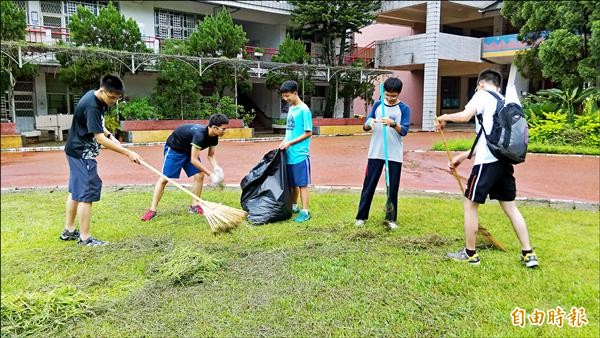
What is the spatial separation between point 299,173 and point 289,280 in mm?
1976

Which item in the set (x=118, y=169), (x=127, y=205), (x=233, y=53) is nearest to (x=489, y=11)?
(x=233, y=53)

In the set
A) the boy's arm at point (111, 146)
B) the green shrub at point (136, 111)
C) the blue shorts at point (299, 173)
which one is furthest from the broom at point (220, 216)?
the green shrub at point (136, 111)

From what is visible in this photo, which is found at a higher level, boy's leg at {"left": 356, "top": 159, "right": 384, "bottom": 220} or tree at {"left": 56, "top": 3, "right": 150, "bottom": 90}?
tree at {"left": 56, "top": 3, "right": 150, "bottom": 90}

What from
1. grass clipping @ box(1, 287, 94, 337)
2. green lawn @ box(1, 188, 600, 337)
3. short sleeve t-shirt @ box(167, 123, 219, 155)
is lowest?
green lawn @ box(1, 188, 600, 337)

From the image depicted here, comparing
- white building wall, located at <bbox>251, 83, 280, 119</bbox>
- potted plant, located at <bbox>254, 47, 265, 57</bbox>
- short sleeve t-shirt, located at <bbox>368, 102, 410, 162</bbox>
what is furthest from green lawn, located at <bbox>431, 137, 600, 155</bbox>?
white building wall, located at <bbox>251, 83, 280, 119</bbox>

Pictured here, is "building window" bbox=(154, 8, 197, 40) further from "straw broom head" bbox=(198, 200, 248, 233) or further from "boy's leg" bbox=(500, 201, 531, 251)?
"boy's leg" bbox=(500, 201, 531, 251)

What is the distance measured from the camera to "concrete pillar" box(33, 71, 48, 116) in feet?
54.4

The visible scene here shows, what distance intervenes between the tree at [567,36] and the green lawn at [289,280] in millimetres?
9754

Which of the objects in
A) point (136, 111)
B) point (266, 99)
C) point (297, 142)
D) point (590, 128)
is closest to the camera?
point (297, 142)

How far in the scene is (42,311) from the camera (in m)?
2.45

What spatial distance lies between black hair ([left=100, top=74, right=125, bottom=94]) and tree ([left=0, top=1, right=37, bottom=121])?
481 inches

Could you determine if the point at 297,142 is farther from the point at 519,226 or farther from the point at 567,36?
the point at 567,36

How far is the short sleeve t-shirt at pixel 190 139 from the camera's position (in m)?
4.86

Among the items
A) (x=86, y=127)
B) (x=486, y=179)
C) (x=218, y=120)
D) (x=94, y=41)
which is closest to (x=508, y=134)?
(x=486, y=179)
